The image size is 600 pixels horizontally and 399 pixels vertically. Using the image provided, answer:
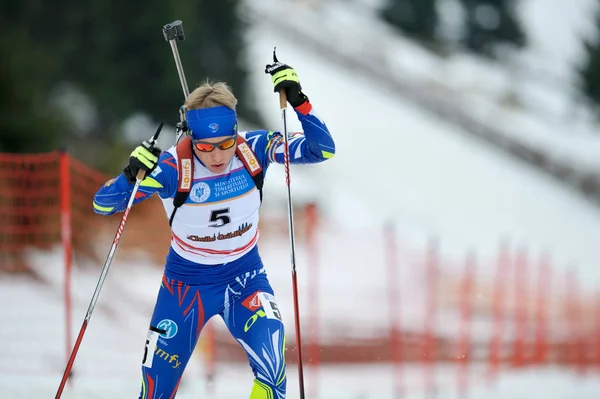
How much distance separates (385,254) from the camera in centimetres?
1462

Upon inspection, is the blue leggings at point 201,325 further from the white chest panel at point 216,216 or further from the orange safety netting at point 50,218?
the orange safety netting at point 50,218

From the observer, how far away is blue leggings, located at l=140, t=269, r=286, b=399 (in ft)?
14.1

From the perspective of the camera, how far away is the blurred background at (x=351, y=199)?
986cm

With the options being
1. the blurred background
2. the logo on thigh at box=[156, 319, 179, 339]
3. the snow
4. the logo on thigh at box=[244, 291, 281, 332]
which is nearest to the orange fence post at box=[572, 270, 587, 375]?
the blurred background

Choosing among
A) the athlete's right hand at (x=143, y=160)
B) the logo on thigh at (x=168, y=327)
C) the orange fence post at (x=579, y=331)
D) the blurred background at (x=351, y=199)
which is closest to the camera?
the athlete's right hand at (x=143, y=160)

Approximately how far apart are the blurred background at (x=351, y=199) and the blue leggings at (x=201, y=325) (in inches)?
102

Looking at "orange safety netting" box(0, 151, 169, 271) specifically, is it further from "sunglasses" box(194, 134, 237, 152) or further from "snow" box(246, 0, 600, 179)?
Result: "snow" box(246, 0, 600, 179)

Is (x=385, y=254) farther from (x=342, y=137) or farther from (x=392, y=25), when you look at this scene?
(x=392, y=25)

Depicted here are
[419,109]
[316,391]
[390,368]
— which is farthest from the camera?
[419,109]

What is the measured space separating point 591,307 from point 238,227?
11871 mm

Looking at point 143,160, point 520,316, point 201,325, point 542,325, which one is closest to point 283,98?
point 143,160

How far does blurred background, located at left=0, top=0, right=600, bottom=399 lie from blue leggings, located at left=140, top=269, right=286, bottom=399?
260 cm

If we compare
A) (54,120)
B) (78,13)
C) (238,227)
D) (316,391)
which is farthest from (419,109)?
(238,227)

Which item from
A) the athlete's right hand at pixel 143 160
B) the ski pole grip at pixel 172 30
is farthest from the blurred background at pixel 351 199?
the athlete's right hand at pixel 143 160
